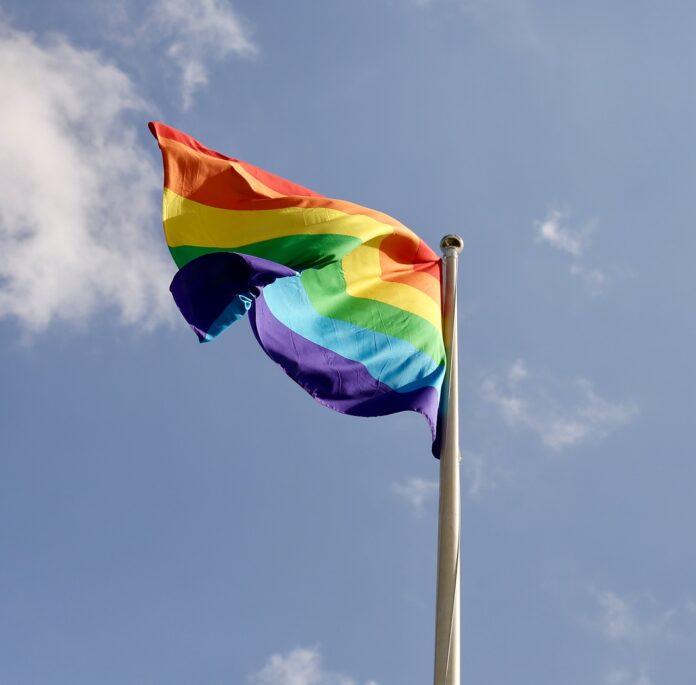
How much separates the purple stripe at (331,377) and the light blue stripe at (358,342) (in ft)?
0.32

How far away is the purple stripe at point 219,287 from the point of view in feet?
37.6

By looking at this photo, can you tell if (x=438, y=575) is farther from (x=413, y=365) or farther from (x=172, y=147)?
(x=172, y=147)

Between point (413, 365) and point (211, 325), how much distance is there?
2.41 meters

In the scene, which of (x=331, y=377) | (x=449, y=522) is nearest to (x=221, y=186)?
(x=331, y=377)

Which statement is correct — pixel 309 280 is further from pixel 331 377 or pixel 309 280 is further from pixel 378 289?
pixel 331 377

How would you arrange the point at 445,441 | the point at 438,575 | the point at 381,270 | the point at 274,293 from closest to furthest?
1. the point at 438,575
2. the point at 445,441
3. the point at 274,293
4. the point at 381,270

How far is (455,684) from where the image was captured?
952 centimetres

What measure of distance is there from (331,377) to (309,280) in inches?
60.5

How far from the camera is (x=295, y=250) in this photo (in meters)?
12.6

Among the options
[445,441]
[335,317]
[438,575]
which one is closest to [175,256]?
[335,317]

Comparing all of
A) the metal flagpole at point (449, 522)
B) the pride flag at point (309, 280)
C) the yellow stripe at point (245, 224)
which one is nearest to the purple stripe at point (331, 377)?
the pride flag at point (309, 280)

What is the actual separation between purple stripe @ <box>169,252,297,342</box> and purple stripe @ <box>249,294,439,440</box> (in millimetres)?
305

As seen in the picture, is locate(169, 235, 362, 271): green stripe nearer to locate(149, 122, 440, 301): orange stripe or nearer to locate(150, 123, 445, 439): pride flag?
locate(150, 123, 445, 439): pride flag

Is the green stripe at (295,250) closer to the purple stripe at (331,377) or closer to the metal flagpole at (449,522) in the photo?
the purple stripe at (331,377)
